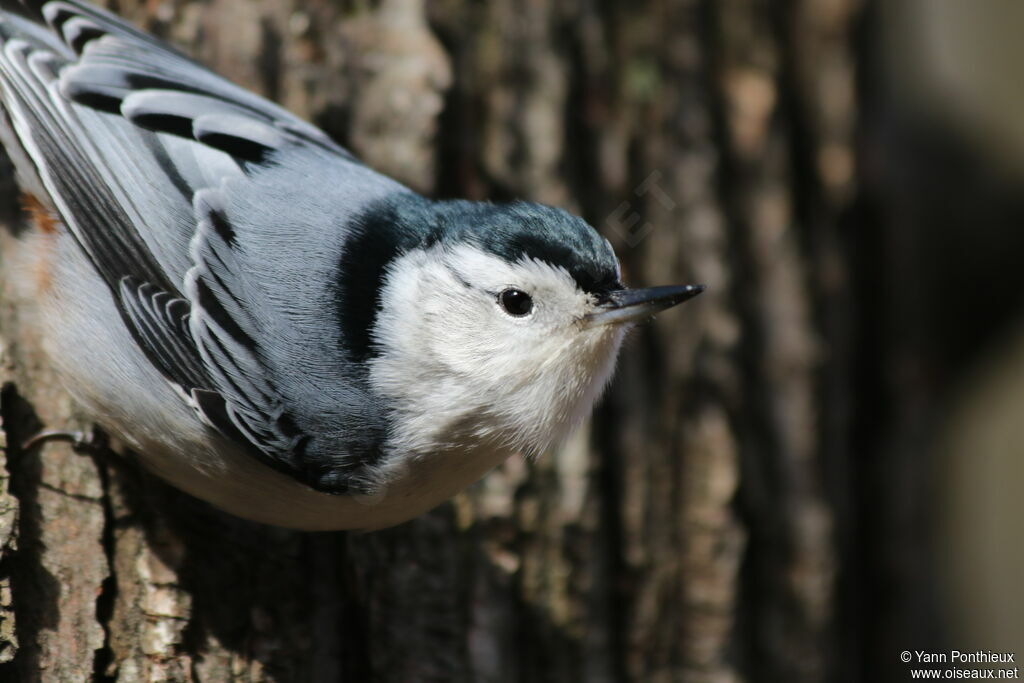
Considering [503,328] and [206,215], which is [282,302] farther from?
[503,328]

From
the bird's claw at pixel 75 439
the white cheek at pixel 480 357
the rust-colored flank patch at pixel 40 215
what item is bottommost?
the bird's claw at pixel 75 439

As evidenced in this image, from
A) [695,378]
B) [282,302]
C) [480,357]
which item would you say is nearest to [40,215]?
[282,302]

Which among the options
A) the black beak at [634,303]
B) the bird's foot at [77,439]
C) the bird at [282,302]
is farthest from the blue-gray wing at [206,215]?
the black beak at [634,303]

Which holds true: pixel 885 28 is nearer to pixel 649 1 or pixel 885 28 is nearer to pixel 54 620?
pixel 649 1

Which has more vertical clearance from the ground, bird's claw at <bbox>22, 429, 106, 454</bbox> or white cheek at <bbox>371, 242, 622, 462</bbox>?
white cheek at <bbox>371, 242, 622, 462</bbox>

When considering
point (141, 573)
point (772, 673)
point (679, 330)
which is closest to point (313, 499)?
point (141, 573)

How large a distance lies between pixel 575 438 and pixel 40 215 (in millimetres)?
1191

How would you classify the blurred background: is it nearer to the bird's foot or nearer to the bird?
the bird's foot

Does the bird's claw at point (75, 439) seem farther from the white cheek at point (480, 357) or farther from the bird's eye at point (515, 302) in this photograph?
the bird's eye at point (515, 302)

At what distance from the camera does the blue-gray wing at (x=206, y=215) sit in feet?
5.68

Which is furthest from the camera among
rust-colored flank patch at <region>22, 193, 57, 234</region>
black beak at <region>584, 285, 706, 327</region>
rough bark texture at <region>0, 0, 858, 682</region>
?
rust-colored flank patch at <region>22, 193, 57, 234</region>

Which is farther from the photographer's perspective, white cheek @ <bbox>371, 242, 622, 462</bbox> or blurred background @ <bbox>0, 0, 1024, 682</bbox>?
blurred background @ <bbox>0, 0, 1024, 682</bbox>

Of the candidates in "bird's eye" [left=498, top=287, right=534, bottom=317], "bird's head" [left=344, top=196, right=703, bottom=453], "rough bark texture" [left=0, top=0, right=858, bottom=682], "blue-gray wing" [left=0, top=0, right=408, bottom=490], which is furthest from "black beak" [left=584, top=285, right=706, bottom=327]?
"rough bark texture" [left=0, top=0, right=858, bottom=682]

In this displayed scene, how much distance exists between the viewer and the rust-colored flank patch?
76.3 inches
